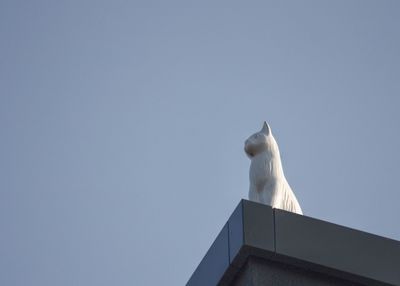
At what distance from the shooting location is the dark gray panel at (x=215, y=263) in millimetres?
9891

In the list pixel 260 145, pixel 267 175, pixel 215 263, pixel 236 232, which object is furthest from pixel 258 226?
pixel 260 145

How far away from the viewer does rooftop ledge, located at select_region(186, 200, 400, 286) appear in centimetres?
955

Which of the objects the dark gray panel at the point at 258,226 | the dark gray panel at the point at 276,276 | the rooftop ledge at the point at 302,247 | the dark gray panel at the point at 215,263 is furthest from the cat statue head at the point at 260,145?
the dark gray panel at the point at 276,276

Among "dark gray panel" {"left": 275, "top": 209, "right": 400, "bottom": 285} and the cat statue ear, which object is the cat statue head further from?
"dark gray panel" {"left": 275, "top": 209, "right": 400, "bottom": 285}

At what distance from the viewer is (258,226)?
31.5 ft

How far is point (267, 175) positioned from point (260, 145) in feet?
2.13

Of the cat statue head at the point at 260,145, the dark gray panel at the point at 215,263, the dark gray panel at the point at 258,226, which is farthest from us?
the cat statue head at the point at 260,145

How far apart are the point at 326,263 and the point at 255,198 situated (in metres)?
3.25

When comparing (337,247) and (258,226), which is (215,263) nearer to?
(258,226)


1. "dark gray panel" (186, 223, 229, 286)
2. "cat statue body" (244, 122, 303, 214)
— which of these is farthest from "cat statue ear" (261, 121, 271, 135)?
"dark gray panel" (186, 223, 229, 286)

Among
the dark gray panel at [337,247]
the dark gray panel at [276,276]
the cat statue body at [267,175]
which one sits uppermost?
the cat statue body at [267,175]

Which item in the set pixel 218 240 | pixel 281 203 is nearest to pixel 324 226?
pixel 218 240

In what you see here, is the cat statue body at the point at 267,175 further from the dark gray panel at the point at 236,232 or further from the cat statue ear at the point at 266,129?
the dark gray panel at the point at 236,232

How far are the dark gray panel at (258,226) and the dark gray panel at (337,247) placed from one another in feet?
0.26
